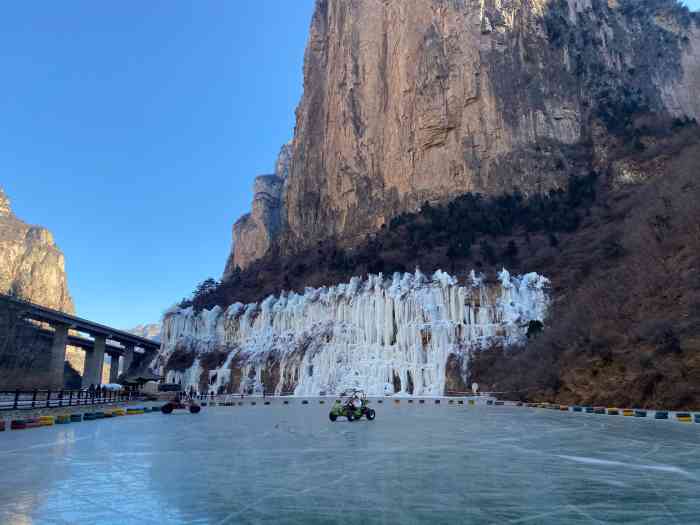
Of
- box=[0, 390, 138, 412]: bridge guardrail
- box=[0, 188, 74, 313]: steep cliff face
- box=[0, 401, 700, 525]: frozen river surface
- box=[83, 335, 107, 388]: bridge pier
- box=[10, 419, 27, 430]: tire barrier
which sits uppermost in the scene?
box=[0, 188, 74, 313]: steep cliff face

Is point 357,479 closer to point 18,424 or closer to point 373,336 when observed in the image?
point 18,424

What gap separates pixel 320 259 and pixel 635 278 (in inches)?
2030

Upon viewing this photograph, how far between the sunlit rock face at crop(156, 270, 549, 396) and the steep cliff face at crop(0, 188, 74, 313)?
8927cm

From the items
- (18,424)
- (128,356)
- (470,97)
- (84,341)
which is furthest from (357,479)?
(84,341)

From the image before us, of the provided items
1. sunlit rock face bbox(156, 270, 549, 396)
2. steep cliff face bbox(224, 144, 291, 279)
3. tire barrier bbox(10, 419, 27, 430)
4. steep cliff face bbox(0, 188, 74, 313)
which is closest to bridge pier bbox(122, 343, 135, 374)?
sunlit rock face bbox(156, 270, 549, 396)

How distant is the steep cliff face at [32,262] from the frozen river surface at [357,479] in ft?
435

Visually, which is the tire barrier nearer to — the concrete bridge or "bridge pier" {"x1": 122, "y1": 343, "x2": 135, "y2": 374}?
the concrete bridge

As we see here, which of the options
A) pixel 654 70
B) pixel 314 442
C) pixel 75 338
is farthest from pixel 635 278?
pixel 75 338

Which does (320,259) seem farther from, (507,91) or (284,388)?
(507,91)

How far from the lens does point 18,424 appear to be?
17438 millimetres

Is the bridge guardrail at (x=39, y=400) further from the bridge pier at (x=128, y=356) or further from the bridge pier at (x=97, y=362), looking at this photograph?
the bridge pier at (x=128, y=356)

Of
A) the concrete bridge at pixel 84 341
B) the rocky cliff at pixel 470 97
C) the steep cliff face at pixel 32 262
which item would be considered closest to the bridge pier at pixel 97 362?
the concrete bridge at pixel 84 341

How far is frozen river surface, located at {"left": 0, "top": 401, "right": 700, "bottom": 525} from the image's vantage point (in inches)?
225

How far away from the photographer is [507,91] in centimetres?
7250
